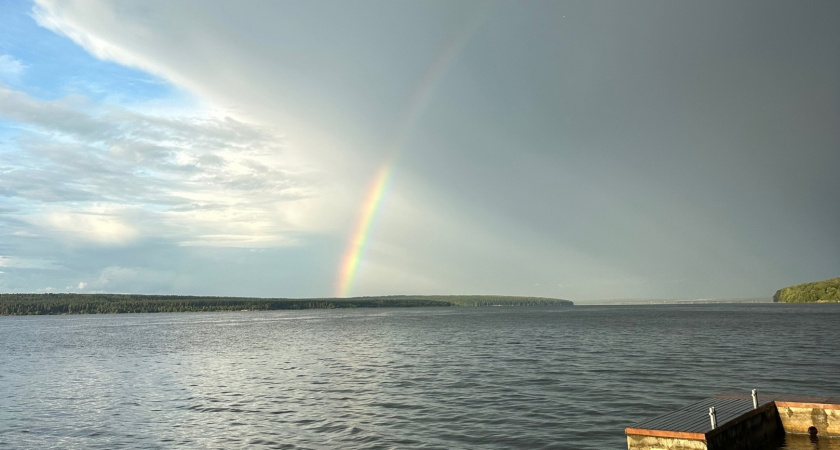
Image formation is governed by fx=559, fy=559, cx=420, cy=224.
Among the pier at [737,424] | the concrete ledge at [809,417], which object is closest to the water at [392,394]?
the pier at [737,424]

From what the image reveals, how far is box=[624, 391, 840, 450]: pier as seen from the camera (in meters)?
18.0

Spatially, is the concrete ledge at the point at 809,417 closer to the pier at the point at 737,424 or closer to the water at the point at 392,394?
the pier at the point at 737,424

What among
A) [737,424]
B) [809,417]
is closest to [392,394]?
[737,424]

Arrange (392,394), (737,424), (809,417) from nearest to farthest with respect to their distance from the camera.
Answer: (737,424), (809,417), (392,394)

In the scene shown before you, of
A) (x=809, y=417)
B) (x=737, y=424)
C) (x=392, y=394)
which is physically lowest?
(x=392, y=394)

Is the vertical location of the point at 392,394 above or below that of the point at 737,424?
below

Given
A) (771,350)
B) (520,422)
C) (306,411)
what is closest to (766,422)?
(520,422)

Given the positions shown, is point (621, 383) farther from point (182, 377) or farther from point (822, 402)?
point (182, 377)

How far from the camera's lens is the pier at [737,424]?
18031mm

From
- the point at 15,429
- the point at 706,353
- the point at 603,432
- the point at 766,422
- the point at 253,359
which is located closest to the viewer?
the point at 766,422

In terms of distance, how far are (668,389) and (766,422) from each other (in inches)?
484

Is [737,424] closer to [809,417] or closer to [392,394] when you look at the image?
[809,417]

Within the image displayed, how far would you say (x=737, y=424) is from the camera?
19.5m

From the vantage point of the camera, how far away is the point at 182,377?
1903 inches
